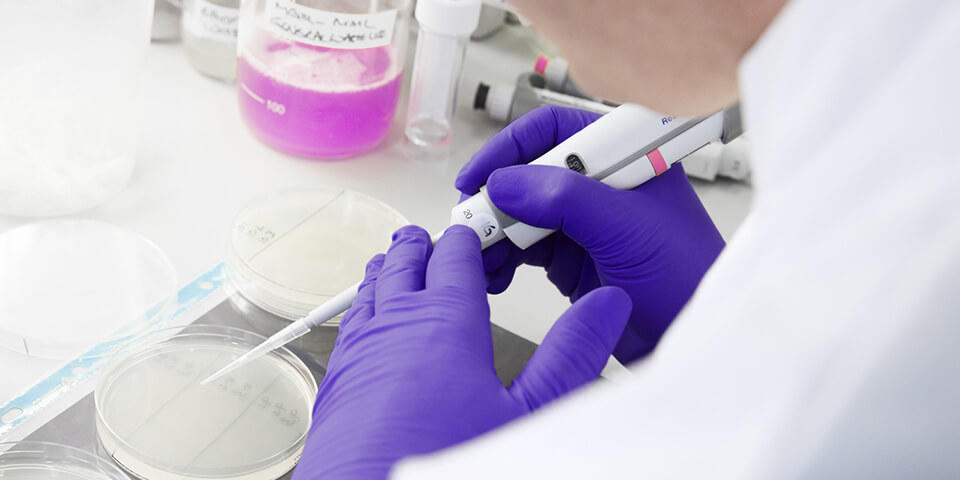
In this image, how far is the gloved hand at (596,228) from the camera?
90 centimetres

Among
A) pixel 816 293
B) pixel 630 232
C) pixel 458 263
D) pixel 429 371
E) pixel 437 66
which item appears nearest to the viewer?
pixel 816 293

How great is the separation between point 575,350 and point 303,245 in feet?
1.43

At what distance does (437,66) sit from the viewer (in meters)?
1.28

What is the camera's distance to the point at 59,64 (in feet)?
3.18

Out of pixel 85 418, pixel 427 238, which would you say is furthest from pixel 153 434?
pixel 427 238

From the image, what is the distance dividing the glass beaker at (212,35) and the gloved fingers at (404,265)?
0.56m

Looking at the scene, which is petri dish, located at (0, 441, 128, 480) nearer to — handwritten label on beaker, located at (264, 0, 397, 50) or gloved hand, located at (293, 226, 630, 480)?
gloved hand, located at (293, 226, 630, 480)

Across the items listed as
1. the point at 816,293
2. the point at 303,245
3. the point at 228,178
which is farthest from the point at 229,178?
the point at 816,293

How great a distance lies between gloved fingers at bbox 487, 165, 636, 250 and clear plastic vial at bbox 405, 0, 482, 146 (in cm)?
37

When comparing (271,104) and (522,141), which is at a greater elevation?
(522,141)

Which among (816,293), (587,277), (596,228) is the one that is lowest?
(587,277)

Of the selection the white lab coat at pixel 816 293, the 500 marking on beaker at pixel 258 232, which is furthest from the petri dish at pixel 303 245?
the white lab coat at pixel 816 293

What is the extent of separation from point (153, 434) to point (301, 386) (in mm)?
141

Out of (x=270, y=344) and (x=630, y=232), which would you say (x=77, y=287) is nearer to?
(x=270, y=344)
